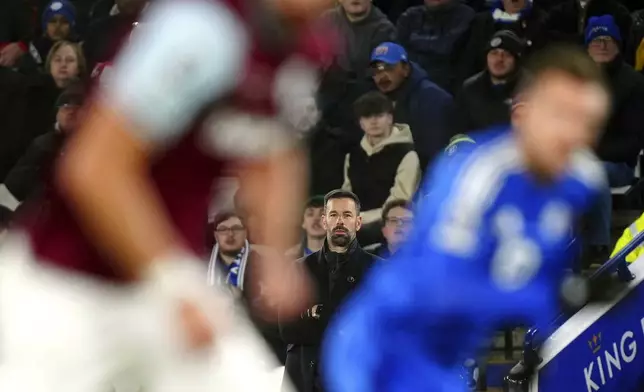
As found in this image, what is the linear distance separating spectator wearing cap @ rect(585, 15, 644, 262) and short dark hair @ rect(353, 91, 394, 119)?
1438mm

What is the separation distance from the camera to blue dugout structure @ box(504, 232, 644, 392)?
6.78 metres

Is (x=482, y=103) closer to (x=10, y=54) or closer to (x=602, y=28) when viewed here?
A: (x=602, y=28)

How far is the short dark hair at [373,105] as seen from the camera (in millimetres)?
8227

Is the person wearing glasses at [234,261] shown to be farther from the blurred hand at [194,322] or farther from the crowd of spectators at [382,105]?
the blurred hand at [194,322]

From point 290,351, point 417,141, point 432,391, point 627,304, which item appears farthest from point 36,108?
point 432,391

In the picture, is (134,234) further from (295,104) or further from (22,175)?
(22,175)

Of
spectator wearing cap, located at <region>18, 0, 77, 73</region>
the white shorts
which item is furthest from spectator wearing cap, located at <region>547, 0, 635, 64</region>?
the white shorts

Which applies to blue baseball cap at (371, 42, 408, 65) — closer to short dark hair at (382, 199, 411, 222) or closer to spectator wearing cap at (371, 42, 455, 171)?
spectator wearing cap at (371, 42, 455, 171)

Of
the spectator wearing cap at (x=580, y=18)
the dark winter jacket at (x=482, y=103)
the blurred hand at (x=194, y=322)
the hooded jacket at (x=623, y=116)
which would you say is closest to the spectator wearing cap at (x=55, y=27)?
the dark winter jacket at (x=482, y=103)

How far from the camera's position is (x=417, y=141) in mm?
8461

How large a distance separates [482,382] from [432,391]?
12.9 ft

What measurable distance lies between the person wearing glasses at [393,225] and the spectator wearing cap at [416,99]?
2.57ft

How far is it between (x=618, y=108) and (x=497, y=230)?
215 inches

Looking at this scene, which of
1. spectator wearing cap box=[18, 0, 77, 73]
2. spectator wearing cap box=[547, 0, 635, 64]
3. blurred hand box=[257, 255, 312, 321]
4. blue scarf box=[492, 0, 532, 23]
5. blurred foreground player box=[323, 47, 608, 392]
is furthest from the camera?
spectator wearing cap box=[18, 0, 77, 73]
